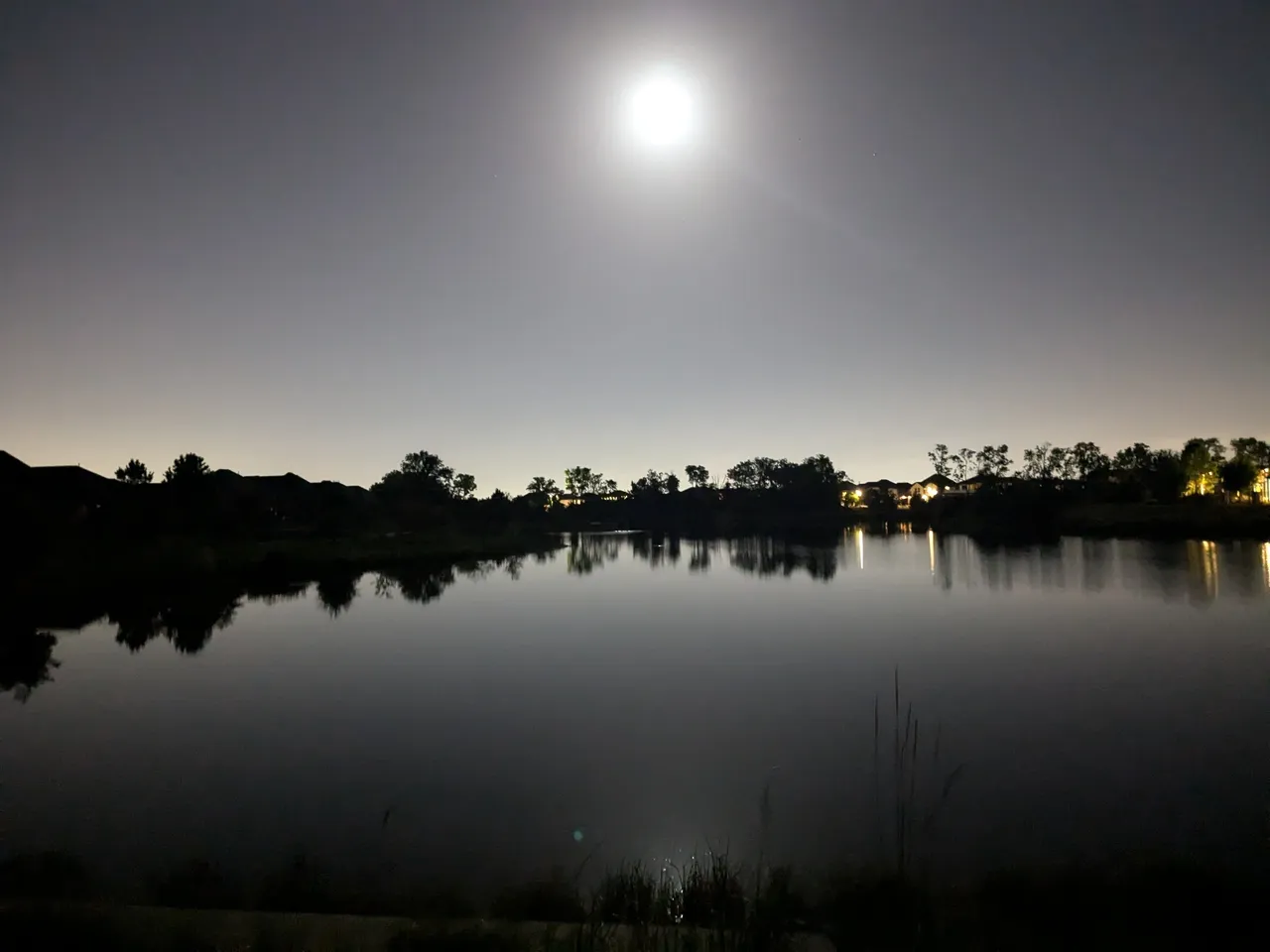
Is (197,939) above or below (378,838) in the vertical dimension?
above

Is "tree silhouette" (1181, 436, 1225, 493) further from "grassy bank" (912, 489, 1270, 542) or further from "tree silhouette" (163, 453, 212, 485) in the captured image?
"tree silhouette" (163, 453, 212, 485)

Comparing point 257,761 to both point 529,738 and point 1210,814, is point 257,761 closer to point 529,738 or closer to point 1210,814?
point 529,738

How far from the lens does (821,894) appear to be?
6883 mm

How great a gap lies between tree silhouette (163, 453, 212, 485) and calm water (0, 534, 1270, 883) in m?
25.9

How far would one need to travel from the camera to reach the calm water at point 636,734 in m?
8.82

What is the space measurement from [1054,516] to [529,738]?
305 feet

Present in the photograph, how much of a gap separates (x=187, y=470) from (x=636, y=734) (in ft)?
169

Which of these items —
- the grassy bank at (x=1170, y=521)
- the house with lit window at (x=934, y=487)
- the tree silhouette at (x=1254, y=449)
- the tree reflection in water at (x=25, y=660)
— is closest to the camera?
the tree reflection in water at (x=25, y=660)

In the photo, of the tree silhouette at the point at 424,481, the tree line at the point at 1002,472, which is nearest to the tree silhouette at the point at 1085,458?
the tree line at the point at 1002,472

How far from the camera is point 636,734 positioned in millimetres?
13680

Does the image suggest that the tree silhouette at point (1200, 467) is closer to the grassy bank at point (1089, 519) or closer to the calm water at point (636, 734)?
the grassy bank at point (1089, 519)

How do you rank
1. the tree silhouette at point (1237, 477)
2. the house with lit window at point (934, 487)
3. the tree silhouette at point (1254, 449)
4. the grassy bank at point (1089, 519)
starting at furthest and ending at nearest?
the house with lit window at point (934, 487)
the tree silhouette at point (1254, 449)
the tree silhouette at point (1237, 477)
the grassy bank at point (1089, 519)

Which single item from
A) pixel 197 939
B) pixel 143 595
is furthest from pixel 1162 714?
pixel 143 595

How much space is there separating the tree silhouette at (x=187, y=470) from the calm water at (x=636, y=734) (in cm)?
2589
